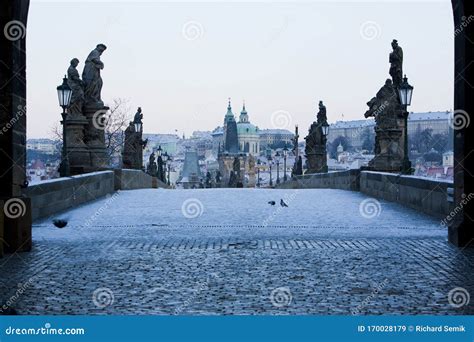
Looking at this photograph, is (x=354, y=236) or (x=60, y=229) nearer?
(x=354, y=236)

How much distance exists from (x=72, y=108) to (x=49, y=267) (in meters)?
14.7

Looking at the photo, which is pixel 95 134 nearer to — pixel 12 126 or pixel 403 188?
pixel 403 188

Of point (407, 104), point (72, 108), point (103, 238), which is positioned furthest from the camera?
point (72, 108)

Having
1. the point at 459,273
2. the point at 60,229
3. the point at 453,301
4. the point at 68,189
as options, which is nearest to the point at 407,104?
the point at 68,189

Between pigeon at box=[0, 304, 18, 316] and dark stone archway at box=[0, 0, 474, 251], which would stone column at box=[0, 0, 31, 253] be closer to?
dark stone archway at box=[0, 0, 474, 251]

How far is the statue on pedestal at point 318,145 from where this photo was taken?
4117 centimetres

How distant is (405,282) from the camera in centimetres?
776

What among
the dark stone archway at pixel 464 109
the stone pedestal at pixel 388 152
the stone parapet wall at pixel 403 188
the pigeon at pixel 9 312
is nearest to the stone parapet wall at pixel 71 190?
the pigeon at pixel 9 312

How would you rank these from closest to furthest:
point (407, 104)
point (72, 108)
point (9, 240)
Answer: point (9, 240) → point (407, 104) → point (72, 108)

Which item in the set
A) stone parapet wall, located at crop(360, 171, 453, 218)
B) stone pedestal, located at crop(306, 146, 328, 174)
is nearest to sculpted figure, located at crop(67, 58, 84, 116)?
stone parapet wall, located at crop(360, 171, 453, 218)

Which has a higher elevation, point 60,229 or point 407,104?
point 407,104

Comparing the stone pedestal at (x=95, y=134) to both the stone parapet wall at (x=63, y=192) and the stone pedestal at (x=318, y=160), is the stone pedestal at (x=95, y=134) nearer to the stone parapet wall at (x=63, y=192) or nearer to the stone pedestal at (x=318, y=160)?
the stone parapet wall at (x=63, y=192)

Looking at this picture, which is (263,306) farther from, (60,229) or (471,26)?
(60,229)

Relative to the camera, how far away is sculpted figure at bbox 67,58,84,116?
896 inches
